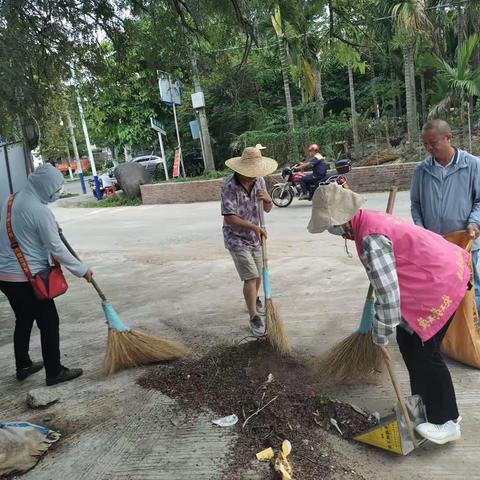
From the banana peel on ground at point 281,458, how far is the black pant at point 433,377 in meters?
0.75

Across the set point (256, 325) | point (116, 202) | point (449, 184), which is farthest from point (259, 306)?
point (116, 202)

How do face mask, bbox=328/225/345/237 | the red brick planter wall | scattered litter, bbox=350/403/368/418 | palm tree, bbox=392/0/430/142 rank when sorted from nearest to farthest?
1. face mask, bbox=328/225/345/237
2. scattered litter, bbox=350/403/368/418
3. palm tree, bbox=392/0/430/142
4. the red brick planter wall

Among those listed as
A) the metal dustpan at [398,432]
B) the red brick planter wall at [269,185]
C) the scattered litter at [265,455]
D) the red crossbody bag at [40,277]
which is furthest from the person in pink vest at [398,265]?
the red brick planter wall at [269,185]

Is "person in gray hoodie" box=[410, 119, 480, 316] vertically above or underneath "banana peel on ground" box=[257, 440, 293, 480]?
above

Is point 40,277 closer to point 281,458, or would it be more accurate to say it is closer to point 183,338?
point 183,338

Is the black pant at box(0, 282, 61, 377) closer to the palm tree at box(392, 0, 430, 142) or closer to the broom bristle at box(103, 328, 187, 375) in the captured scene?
the broom bristle at box(103, 328, 187, 375)

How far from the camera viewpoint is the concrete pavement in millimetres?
2525

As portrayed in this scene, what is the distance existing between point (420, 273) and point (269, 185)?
11570 millimetres

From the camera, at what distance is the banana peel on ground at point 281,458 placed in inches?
90.4

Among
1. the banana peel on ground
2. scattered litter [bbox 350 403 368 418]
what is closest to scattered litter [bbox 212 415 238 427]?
the banana peel on ground

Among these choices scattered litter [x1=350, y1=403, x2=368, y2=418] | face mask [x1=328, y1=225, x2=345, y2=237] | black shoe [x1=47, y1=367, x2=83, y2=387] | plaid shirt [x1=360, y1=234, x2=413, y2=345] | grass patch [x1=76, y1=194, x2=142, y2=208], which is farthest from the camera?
grass patch [x1=76, y1=194, x2=142, y2=208]

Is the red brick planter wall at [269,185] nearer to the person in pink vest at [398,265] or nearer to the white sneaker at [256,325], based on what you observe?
the white sneaker at [256,325]

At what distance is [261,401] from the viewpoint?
9.55 feet

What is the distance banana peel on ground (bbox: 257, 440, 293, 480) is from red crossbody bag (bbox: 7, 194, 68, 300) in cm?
183
